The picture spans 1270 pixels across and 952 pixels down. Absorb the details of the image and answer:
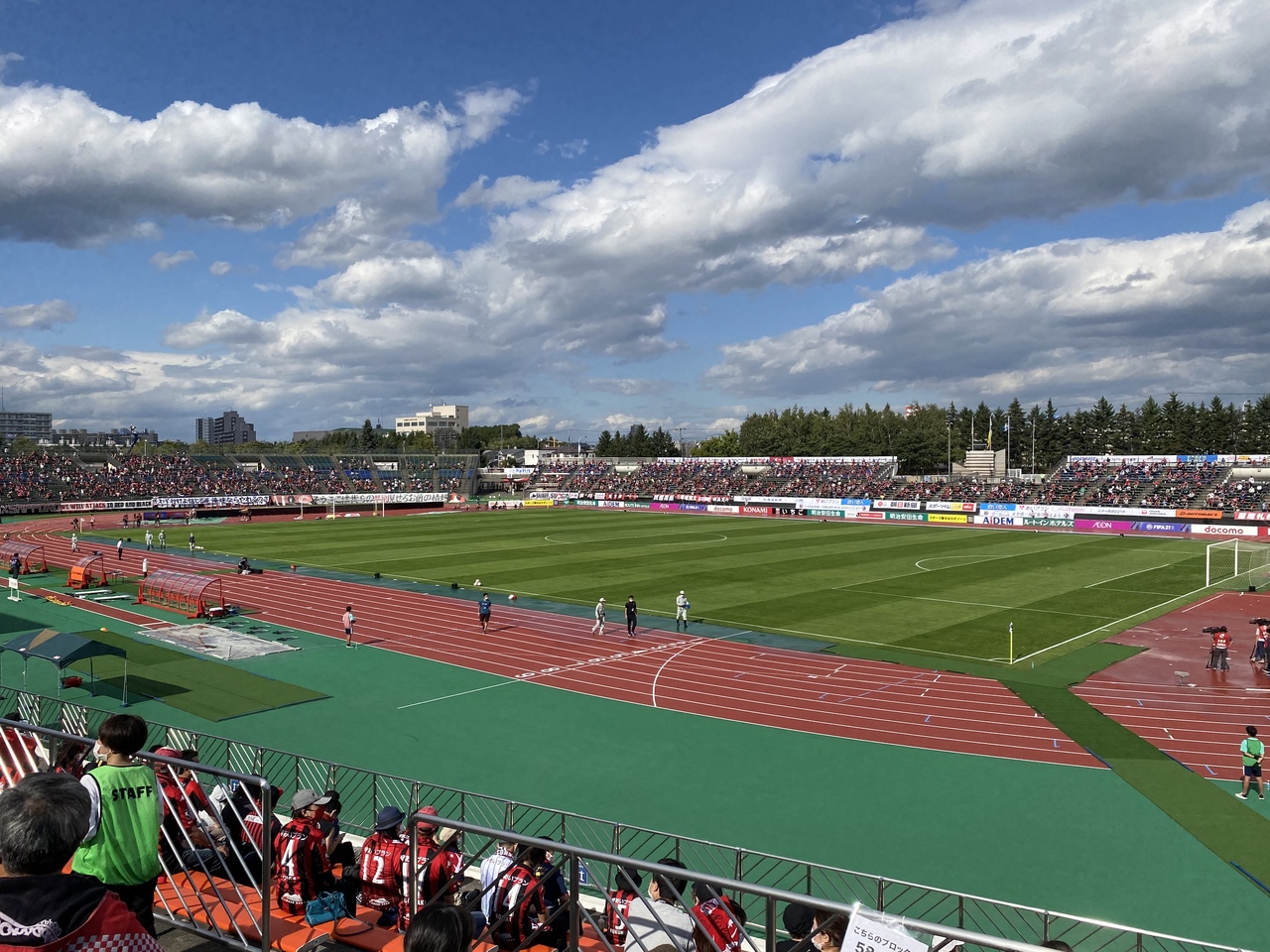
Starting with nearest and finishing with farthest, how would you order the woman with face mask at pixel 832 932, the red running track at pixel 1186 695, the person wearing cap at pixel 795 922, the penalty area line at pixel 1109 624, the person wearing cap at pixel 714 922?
the woman with face mask at pixel 832 932
the person wearing cap at pixel 714 922
the person wearing cap at pixel 795 922
the red running track at pixel 1186 695
the penalty area line at pixel 1109 624

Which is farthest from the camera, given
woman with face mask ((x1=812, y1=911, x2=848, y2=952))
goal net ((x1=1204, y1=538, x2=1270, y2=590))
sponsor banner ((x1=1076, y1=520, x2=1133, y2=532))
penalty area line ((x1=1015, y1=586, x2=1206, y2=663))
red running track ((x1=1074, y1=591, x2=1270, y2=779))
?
sponsor banner ((x1=1076, y1=520, x2=1133, y2=532))

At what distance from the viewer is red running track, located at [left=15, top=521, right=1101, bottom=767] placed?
19.3 meters

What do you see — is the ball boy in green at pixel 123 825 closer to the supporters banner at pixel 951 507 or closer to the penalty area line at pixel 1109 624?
the penalty area line at pixel 1109 624

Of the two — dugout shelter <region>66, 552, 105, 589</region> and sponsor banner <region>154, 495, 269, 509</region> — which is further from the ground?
sponsor banner <region>154, 495, 269, 509</region>

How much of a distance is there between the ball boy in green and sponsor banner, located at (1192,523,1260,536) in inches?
2882

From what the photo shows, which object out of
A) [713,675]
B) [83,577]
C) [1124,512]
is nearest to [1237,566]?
[1124,512]

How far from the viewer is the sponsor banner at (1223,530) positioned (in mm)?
61812

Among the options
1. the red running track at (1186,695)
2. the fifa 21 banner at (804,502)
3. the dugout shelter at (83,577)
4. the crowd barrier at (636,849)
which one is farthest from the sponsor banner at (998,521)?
the crowd barrier at (636,849)

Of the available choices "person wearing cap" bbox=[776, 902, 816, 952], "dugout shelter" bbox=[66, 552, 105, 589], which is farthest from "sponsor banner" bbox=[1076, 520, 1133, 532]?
"person wearing cap" bbox=[776, 902, 816, 952]

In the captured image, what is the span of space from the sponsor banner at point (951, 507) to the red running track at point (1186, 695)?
4579 cm

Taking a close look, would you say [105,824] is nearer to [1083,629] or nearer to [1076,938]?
[1076,938]

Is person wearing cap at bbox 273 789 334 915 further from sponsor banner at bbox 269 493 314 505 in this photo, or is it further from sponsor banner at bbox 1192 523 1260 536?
sponsor banner at bbox 269 493 314 505

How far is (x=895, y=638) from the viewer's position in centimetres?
2856

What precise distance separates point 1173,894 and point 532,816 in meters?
9.71
